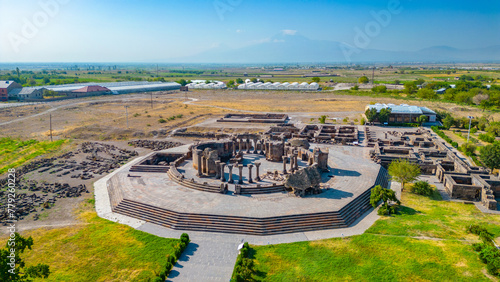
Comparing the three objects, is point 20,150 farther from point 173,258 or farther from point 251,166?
point 173,258

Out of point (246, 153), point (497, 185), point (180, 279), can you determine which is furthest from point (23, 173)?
point (497, 185)

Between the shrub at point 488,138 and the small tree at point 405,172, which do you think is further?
the shrub at point 488,138

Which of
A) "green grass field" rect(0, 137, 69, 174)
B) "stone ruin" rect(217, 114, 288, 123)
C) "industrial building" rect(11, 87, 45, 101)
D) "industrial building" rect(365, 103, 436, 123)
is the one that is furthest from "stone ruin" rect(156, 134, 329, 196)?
"industrial building" rect(11, 87, 45, 101)

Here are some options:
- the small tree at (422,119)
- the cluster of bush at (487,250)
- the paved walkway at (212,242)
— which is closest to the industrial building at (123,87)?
the small tree at (422,119)

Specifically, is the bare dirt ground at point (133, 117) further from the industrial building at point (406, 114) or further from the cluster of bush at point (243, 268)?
the cluster of bush at point (243, 268)

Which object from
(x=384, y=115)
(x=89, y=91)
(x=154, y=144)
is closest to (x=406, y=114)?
(x=384, y=115)

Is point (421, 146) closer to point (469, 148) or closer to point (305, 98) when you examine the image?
point (469, 148)
